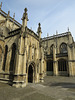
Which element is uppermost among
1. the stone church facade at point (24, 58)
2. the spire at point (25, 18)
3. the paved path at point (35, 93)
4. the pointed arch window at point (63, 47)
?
the spire at point (25, 18)

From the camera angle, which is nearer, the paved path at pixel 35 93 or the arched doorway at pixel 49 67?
the paved path at pixel 35 93

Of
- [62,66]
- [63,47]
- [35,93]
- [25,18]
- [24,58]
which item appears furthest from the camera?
[63,47]

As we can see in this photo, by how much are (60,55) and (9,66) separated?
58.1 feet

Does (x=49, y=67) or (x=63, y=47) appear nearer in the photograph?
(x=49, y=67)

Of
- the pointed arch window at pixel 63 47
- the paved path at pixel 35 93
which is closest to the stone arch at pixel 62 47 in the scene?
the pointed arch window at pixel 63 47

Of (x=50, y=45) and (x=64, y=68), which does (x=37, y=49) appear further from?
(x=50, y=45)

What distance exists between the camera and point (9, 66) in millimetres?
10508

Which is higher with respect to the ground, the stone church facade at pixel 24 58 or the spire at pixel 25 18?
the spire at pixel 25 18

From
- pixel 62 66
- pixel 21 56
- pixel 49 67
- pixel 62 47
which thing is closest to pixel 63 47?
pixel 62 47

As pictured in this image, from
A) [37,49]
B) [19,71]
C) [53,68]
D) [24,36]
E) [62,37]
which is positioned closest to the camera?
[19,71]

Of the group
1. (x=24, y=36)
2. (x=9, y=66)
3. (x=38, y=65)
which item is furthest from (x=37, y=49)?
(x=9, y=66)

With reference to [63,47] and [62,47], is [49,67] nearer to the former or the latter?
[62,47]

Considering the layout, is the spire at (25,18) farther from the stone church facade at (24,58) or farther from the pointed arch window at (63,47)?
the pointed arch window at (63,47)

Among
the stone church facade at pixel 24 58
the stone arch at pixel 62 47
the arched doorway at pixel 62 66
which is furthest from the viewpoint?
the stone arch at pixel 62 47
